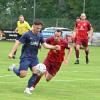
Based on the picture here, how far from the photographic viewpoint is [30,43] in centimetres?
1315

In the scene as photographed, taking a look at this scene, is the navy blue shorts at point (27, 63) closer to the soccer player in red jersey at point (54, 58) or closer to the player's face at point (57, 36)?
the player's face at point (57, 36)

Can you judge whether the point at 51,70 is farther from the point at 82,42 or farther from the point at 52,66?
the point at 82,42

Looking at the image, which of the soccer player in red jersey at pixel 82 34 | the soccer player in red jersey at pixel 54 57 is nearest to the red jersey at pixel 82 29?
the soccer player in red jersey at pixel 82 34

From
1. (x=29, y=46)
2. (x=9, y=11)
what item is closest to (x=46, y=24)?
(x=9, y=11)

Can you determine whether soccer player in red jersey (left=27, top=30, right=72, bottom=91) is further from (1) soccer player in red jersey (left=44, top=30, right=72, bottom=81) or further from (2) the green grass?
(2) the green grass

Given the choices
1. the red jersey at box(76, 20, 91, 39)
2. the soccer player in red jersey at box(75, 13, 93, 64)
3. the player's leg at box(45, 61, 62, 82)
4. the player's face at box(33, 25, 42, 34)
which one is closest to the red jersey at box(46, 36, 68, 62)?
the player's leg at box(45, 61, 62, 82)

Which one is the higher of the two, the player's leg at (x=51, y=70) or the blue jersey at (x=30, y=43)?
the blue jersey at (x=30, y=43)

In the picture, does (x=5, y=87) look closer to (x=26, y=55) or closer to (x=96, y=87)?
(x=26, y=55)

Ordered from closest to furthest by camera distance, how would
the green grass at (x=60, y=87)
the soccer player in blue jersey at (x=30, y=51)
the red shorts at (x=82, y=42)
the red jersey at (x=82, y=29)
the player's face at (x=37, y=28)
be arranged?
the green grass at (x=60, y=87) → the player's face at (x=37, y=28) → the soccer player in blue jersey at (x=30, y=51) → the red jersey at (x=82, y=29) → the red shorts at (x=82, y=42)

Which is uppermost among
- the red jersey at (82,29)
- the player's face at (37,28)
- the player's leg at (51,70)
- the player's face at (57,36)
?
the player's face at (37,28)

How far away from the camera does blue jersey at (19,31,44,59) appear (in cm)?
1310

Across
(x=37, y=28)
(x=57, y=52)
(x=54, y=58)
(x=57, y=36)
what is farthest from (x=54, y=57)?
(x=37, y=28)

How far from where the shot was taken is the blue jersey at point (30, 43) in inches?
516

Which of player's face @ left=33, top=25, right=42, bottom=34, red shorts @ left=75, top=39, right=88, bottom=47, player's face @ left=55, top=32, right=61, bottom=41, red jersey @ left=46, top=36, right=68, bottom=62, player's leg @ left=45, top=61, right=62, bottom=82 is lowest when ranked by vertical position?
red shorts @ left=75, top=39, right=88, bottom=47
